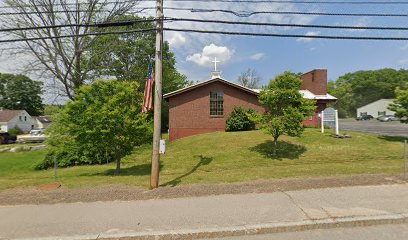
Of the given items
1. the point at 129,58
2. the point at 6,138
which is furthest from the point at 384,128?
the point at 6,138

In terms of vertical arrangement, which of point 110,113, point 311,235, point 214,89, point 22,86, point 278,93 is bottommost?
point 311,235

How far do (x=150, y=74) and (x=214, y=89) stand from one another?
1342 centimetres

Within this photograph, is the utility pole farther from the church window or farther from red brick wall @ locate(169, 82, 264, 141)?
the church window

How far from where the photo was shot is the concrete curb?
13.0ft

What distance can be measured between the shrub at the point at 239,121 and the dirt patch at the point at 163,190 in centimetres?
1188

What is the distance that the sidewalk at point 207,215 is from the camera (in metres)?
4.10

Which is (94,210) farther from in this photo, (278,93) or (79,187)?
(278,93)

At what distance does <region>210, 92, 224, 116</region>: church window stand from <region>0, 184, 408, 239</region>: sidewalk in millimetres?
14424

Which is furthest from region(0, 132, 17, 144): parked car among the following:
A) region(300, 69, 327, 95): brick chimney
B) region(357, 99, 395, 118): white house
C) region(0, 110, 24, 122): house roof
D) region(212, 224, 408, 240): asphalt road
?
region(357, 99, 395, 118): white house

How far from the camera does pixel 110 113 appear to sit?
870 cm

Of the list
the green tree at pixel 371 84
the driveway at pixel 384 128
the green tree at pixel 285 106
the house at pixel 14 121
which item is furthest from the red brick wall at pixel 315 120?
the green tree at pixel 371 84

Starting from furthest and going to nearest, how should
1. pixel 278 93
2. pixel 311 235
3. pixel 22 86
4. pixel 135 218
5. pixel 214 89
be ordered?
pixel 22 86 → pixel 214 89 → pixel 278 93 → pixel 135 218 → pixel 311 235

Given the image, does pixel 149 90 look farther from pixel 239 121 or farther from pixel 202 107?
pixel 202 107

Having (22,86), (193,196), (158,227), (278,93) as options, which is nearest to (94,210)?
(158,227)
